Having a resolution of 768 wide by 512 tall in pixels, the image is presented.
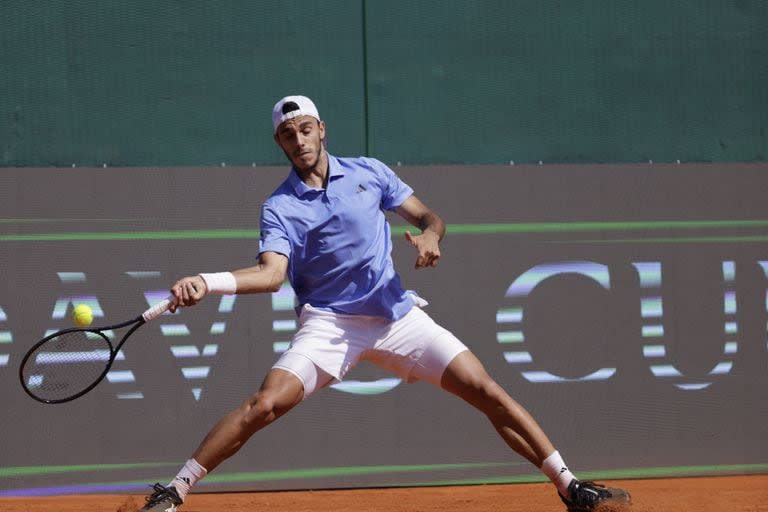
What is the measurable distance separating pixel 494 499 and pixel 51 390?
7.87 ft

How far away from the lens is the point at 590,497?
421 centimetres

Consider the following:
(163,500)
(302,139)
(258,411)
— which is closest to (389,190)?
(302,139)

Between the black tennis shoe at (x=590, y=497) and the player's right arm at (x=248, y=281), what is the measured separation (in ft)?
4.26

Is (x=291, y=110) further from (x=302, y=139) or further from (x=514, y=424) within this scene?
(x=514, y=424)

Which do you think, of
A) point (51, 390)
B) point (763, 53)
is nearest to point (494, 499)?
point (51, 390)

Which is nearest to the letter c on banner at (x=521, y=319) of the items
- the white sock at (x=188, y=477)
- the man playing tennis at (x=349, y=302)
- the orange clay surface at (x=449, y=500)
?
the orange clay surface at (x=449, y=500)

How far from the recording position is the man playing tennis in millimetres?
4258

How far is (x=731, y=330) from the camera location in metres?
6.45

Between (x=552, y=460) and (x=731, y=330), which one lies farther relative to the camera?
(x=731, y=330)

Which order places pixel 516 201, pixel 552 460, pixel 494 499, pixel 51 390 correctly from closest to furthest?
pixel 552 460 < pixel 51 390 < pixel 494 499 < pixel 516 201

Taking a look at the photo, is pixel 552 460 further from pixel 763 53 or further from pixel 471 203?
pixel 763 53

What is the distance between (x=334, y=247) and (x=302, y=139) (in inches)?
16.7

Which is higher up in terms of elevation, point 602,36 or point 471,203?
point 602,36

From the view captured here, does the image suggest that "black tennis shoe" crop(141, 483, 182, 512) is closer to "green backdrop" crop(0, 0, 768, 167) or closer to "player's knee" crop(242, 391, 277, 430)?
"player's knee" crop(242, 391, 277, 430)
